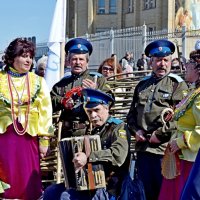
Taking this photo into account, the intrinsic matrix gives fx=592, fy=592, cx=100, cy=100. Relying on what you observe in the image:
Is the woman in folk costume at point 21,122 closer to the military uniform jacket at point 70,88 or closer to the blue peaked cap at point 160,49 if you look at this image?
the military uniform jacket at point 70,88

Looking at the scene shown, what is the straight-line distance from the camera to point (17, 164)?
5574 mm

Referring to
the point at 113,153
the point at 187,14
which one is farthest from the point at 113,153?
the point at 187,14

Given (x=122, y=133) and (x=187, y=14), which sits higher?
(x=187, y=14)

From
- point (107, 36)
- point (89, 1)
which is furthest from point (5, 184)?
point (89, 1)

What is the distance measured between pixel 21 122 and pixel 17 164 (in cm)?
40

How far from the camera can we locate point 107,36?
2377 cm

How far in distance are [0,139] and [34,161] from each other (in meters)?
0.39

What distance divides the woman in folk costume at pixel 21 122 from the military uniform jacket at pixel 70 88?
0.25 metres

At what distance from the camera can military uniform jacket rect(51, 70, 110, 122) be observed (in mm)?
5703

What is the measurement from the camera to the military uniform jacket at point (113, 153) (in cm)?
484

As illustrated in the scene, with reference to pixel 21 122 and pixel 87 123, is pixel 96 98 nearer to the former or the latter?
pixel 87 123

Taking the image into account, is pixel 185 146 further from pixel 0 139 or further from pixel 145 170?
pixel 0 139

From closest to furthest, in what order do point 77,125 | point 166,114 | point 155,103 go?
point 166,114 < point 155,103 < point 77,125

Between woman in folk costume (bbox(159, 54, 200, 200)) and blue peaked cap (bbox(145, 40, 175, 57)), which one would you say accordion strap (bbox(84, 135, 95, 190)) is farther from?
blue peaked cap (bbox(145, 40, 175, 57))
